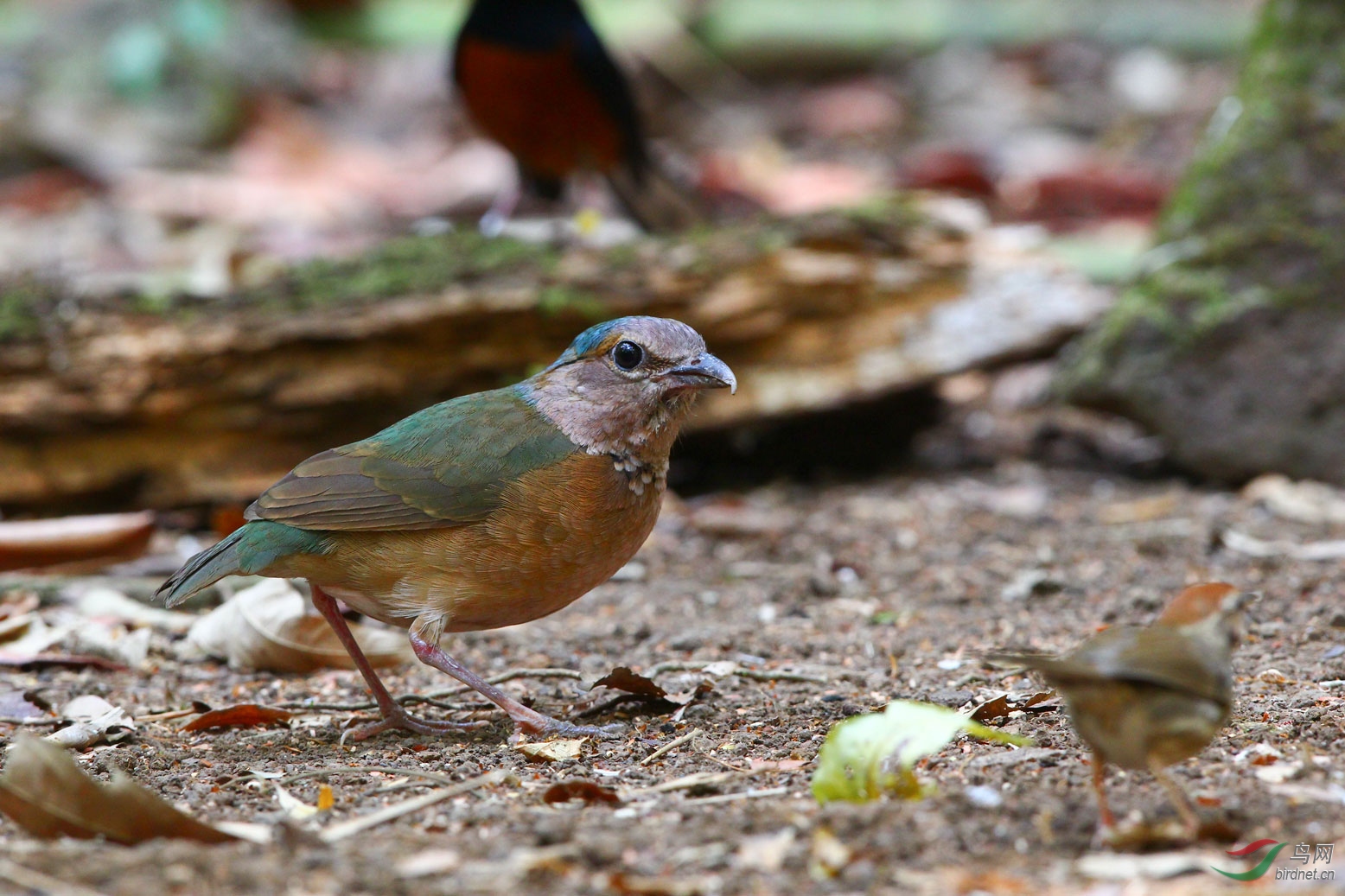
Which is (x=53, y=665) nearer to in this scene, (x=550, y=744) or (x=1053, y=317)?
(x=550, y=744)

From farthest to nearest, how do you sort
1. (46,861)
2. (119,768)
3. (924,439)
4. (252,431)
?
(924,439) < (252,431) < (119,768) < (46,861)

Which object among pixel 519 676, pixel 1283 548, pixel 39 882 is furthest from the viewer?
pixel 1283 548

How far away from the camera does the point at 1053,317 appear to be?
22.4 ft

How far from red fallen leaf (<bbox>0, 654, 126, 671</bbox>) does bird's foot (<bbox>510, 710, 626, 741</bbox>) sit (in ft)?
5.26

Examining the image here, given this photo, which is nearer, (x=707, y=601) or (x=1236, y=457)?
(x=707, y=601)

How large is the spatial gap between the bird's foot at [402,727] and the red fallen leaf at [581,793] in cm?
96

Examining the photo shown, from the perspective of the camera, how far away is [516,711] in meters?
3.88

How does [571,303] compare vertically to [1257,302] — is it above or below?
above

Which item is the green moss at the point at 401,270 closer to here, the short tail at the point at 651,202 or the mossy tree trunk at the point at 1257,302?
the short tail at the point at 651,202

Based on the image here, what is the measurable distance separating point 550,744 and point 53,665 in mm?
1957

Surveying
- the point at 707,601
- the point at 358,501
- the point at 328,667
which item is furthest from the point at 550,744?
the point at 707,601

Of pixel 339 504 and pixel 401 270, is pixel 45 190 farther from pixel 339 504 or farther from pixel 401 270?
pixel 339 504

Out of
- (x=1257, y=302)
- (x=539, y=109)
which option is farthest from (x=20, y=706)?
(x=1257, y=302)

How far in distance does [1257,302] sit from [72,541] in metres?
5.25
